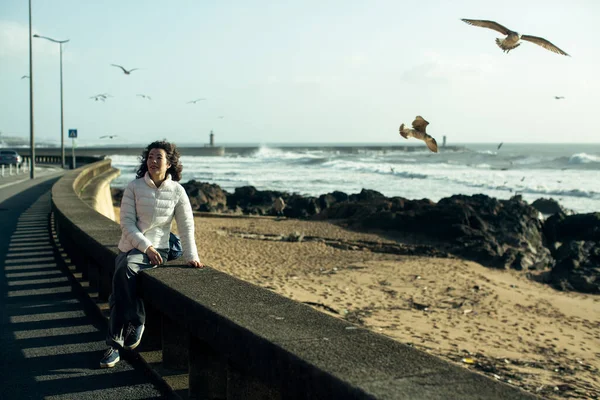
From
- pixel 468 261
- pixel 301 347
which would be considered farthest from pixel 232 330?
pixel 468 261

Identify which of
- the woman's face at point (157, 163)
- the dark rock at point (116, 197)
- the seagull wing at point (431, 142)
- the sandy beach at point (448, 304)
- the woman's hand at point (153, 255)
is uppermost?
the seagull wing at point (431, 142)

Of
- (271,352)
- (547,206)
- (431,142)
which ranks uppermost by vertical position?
A: (431,142)

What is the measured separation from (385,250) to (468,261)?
228cm

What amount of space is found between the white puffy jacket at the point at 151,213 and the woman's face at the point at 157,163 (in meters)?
0.05

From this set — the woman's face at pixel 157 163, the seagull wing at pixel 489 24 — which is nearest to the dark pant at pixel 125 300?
the woman's face at pixel 157 163

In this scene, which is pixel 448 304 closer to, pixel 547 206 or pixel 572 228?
pixel 572 228

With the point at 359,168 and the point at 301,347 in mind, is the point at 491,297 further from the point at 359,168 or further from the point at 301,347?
the point at 359,168

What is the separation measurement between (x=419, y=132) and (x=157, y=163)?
89.4 inches

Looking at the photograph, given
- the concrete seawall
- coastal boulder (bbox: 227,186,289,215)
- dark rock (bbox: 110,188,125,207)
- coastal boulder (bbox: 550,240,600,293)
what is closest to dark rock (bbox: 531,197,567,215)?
coastal boulder (bbox: 227,186,289,215)

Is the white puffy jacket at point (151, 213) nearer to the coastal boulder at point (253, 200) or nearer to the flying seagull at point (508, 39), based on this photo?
the flying seagull at point (508, 39)

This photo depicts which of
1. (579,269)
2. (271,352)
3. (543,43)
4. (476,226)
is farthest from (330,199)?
(271,352)

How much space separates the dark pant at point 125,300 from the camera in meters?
4.52

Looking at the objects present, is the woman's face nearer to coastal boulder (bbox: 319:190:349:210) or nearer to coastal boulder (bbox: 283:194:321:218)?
coastal boulder (bbox: 283:194:321:218)

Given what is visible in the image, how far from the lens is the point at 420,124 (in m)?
5.96
